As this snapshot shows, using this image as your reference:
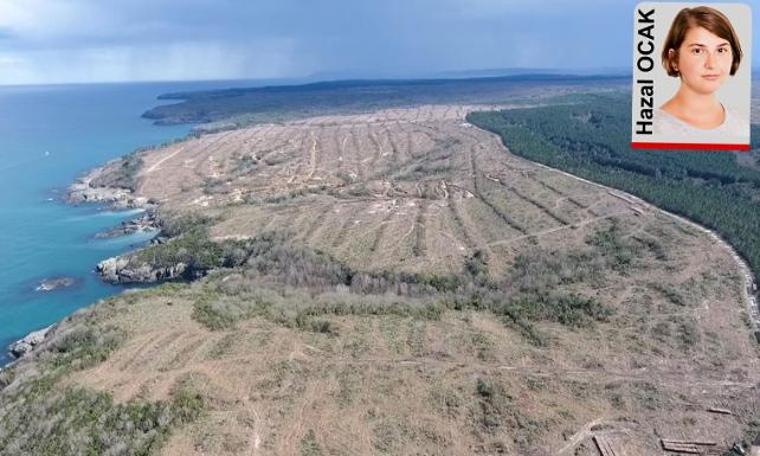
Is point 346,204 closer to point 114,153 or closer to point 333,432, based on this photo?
point 333,432

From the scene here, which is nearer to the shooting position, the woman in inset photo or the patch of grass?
the woman in inset photo

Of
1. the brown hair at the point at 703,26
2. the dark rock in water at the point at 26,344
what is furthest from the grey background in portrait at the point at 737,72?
the dark rock in water at the point at 26,344

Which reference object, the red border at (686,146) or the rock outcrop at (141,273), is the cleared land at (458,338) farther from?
the red border at (686,146)

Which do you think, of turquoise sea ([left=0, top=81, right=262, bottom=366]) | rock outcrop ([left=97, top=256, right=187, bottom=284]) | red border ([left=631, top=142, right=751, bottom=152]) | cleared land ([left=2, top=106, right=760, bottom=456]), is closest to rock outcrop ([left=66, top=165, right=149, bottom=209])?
turquoise sea ([left=0, top=81, right=262, bottom=366])

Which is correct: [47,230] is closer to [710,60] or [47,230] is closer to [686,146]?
[686,146]

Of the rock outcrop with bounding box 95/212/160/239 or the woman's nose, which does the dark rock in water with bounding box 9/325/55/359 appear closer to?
the rock outcrop with bounding box 95/212/160/239

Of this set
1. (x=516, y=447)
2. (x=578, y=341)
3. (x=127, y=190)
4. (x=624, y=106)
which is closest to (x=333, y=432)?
(x=516, y=447)
